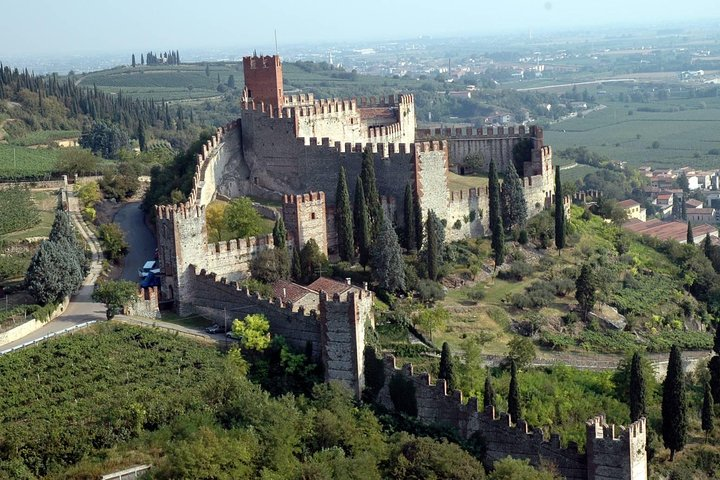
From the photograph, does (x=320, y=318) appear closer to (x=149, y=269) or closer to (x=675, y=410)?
(x=149, y=269)

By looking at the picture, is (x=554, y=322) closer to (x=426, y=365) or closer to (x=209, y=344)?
(x=426, y=365)

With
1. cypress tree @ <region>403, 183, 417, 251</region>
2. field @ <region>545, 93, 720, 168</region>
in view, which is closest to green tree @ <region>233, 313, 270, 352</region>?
cypress tree @ <region>403, 183, 417, 251</region>

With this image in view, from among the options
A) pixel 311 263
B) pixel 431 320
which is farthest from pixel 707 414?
pixel 311 263

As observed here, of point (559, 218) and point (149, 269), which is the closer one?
point (149, 269)

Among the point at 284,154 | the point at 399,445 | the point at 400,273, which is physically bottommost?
the point at 399,445

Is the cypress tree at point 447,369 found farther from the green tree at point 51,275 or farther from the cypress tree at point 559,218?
the cypress tree at point 559,218

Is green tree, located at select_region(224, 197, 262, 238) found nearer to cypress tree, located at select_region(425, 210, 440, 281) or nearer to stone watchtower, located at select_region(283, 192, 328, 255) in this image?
stone watchtower, located at select_region(283, 192, 328, 255)

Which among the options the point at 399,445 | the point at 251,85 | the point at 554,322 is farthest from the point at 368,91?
the point at 399,445

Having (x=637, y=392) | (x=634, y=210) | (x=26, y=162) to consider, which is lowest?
(x=634, y=210)
